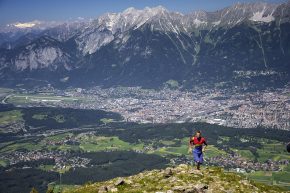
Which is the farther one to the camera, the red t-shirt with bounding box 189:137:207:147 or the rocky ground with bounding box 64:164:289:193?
the red t-shirt with bounding box 189:137:207:147

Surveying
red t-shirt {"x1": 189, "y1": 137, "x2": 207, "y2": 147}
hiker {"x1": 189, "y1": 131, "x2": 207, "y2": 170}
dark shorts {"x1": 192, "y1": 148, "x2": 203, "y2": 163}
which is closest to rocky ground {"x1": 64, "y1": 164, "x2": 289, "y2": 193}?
dark shorts {"x1": 192, "y1": 148, "x2": 203, "y2": 163}

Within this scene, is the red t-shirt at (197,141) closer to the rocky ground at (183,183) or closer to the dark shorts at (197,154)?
the dark shorts at (197,154)

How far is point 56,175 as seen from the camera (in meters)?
191

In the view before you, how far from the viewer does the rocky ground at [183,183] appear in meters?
40.2

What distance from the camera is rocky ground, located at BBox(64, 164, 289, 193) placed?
40219 mm

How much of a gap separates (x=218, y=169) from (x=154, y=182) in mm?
9450

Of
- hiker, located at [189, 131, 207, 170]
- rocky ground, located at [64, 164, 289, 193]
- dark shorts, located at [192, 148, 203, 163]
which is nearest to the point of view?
rocky ground, located at [64, 164, 289, 193]

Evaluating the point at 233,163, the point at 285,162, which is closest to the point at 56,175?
the point at 233,163

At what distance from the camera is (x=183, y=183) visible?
4203 centimetres

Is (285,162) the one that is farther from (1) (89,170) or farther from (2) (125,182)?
(2) (125,182)

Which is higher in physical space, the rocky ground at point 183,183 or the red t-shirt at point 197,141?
the red t-shirt at point 197,141

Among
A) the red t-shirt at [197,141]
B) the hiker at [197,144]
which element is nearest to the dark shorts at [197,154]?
the hiker at [197,144]

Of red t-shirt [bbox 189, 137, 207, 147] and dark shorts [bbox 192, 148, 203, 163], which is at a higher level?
red t-shirt [bbox 189, 137, 207, 147]

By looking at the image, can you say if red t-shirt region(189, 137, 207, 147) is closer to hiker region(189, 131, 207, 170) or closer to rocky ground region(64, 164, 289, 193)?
hiker region(189, 131, 207, 170)
